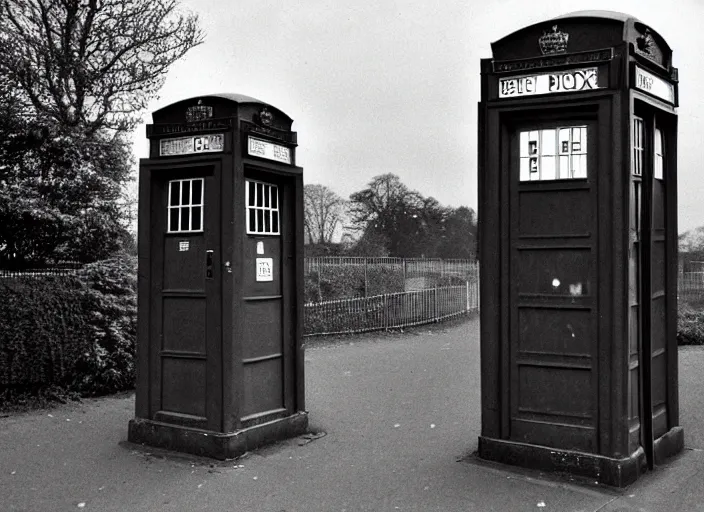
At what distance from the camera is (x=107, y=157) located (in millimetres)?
15836

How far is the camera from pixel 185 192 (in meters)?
6.18

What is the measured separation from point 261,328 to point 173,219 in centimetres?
117

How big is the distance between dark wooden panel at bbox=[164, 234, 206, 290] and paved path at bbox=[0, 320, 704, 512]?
4.54 ft

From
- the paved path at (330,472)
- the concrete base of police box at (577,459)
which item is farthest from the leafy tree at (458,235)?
the concrete base of police box at (577,459)

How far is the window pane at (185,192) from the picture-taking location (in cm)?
616

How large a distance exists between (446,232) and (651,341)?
42.8 metres

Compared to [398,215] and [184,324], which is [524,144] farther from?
[398,215]

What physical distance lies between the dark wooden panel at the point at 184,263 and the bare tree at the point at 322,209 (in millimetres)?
34096

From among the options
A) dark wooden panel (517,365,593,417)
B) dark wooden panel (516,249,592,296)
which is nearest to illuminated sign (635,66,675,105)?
dark wooden panel (516,249,592,296)

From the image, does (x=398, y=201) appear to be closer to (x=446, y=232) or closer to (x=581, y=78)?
(x=446, y=232)

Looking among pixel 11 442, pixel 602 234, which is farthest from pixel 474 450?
pixel 11 442

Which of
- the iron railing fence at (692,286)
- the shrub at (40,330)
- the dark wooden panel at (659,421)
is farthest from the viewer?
the iron railing fence at (692,286)

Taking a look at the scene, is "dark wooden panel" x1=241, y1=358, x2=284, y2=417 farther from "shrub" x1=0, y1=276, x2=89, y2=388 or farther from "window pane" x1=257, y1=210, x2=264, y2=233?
"shrub" x1=0, y1=276, x2=89, y2=388

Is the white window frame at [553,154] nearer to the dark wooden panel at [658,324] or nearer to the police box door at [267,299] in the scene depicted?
the dark wooden panel at [658,324]
